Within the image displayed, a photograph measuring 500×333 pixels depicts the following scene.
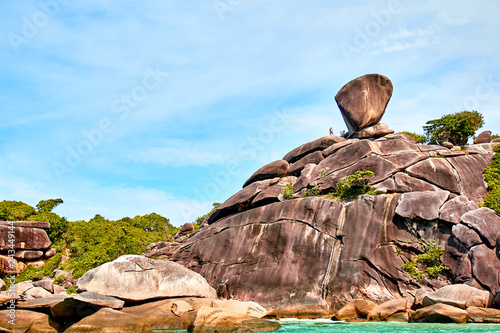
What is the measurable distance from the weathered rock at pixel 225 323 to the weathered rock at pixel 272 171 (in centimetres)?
1845

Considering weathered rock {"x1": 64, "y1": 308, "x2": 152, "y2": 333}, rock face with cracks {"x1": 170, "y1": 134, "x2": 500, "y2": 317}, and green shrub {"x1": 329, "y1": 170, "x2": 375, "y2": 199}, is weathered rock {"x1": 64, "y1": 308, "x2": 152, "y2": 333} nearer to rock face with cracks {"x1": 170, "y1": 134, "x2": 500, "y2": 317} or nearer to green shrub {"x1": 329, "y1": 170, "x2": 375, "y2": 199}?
rock face with cracks {"x1": 170, "y1": 134, "x2": 500, "y2": 317}

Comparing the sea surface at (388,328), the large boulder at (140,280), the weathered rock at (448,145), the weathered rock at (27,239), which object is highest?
the weathered rock at (448,145)

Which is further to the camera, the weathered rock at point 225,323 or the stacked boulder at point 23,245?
the stacked boulder at point 23,245

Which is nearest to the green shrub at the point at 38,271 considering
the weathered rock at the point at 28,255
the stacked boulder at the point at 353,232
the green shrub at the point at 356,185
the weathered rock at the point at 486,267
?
the weathered rock at the point at 28,255

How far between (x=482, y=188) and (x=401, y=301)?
1076cm

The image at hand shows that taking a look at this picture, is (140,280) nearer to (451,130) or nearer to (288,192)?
(288,192)

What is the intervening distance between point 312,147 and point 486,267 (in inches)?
683

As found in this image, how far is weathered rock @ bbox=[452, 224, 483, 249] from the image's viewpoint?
20531 mm

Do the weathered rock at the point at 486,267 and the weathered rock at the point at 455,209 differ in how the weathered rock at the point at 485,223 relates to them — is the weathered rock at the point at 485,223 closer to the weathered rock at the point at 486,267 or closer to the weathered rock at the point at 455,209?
the weathered rock at the point at 455,209

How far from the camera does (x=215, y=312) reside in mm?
16312

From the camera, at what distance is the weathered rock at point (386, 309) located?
1898 centimetres

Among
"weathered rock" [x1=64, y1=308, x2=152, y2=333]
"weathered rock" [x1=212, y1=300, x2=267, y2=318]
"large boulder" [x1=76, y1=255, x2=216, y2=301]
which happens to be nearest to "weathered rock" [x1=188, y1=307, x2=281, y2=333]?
"weathered rock" [x1=212, y1=300, x2=267, y2=318]

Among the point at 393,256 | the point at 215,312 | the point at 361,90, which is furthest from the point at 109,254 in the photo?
the point at 361,90

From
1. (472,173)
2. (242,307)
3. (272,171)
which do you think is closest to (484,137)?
(472,173)
